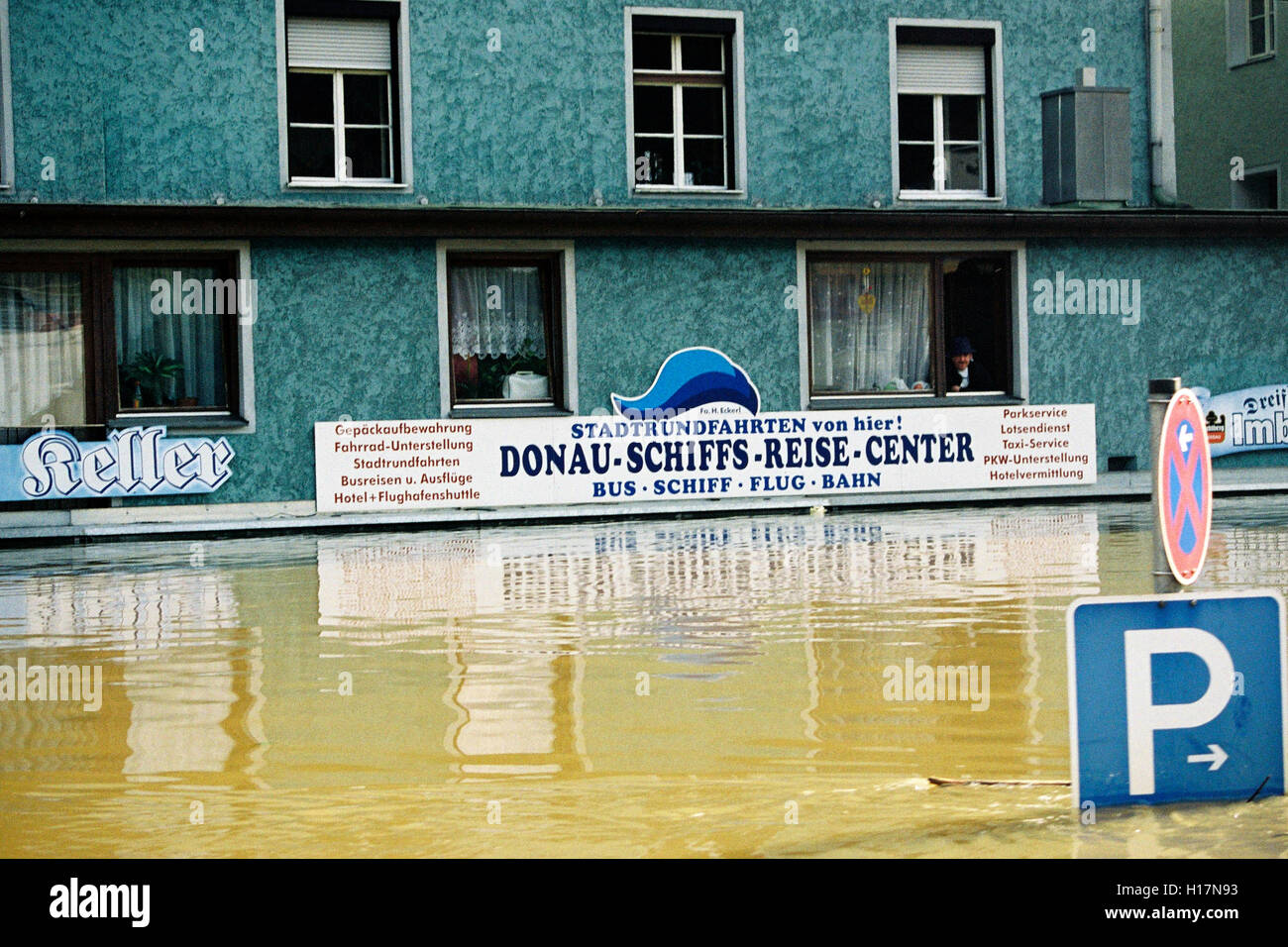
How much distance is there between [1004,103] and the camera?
2469 centimetres

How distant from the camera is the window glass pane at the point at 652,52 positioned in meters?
23.6

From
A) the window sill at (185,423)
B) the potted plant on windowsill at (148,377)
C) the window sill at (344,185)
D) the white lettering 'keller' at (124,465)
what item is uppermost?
the window sill at (344,185)

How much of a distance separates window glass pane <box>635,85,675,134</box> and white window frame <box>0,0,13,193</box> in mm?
7877

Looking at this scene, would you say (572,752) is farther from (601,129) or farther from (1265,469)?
(1265,469)

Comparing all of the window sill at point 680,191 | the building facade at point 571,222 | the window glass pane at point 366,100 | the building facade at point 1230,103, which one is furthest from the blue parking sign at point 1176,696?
the building facade at point 1230,103

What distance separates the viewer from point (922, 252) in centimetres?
2459

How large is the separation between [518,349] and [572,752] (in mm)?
16199

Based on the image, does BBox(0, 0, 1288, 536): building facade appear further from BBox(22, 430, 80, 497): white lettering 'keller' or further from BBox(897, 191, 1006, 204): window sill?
BBox(22, 430, 80, 497): white lettering 'keller'

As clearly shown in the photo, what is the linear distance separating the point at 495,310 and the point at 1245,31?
53.8 ft

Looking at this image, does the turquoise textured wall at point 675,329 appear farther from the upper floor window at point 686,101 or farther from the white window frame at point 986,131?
the upper floor window at point 686,101

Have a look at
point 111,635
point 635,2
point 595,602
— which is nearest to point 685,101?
point 635,2

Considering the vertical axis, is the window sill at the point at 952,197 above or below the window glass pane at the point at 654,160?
below

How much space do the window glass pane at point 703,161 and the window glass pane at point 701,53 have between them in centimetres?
97

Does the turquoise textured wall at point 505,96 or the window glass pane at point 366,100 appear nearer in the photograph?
the turquoise textured wall at point 505,96
